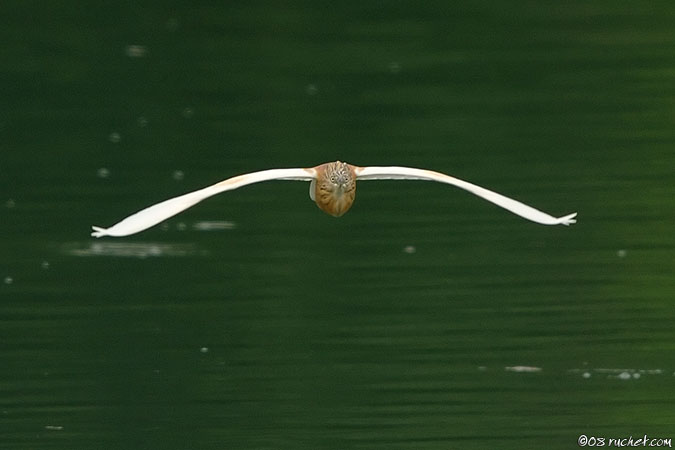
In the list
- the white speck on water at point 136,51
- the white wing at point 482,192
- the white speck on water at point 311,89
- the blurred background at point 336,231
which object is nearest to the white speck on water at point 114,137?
the blurred background at point 336,231

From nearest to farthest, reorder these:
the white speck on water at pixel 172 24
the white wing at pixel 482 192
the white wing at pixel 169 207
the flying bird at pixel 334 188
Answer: the white wing at pixel 169 207 < the flying bird at pixel 334 188 < the white wing at pixel 482 192 < the white speck on water at pixel 172 24

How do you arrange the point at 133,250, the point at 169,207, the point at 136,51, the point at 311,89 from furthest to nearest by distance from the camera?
the point at 136,51
the point at 311,89
the point at 133,250
the point at 169,207

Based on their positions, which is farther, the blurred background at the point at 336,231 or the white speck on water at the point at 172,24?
the white speck on water at the point at 172,24

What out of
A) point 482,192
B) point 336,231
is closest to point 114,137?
point 336,231

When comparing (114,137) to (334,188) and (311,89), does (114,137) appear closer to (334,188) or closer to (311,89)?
(311,89)

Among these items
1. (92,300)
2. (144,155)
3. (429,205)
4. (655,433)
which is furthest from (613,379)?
(144,155)

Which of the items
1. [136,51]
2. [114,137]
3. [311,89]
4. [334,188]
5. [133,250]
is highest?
[136,51]

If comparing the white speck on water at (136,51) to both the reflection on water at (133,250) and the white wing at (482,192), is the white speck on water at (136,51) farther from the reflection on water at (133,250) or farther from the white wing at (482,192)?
the white wing at (482,192)
